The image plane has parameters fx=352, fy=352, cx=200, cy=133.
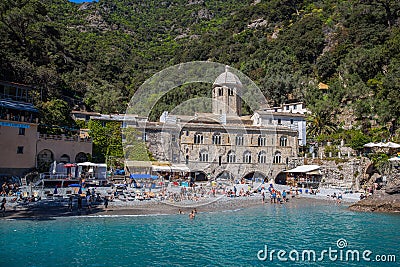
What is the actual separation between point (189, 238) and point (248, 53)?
6053cm

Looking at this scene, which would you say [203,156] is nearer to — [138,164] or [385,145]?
[138,164]

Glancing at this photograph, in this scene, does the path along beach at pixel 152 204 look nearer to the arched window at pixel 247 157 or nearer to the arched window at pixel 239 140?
the arched window at pixel 247 157

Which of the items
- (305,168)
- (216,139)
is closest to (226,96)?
(216,139)

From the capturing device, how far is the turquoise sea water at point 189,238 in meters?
14.6

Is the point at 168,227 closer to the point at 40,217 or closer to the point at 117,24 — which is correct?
the point at 40,217

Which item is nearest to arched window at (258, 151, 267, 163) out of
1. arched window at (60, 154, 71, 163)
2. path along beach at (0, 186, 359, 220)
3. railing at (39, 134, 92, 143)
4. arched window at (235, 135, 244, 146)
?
arched window at (235, 135, 244, 146)

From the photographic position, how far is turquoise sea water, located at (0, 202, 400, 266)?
14648 mm

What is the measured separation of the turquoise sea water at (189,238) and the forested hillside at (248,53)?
21.5 meters

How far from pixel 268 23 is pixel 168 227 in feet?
245

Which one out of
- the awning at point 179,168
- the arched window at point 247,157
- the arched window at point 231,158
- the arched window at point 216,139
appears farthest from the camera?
the arched window at point 247,157

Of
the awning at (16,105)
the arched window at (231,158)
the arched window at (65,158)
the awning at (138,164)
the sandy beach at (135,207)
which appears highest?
the awning at (16,105)

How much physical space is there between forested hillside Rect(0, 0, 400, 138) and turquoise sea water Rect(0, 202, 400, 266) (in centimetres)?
2155

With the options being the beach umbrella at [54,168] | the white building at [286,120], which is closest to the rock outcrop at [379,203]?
the white building at [286,120]

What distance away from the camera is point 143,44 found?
96.3 m
